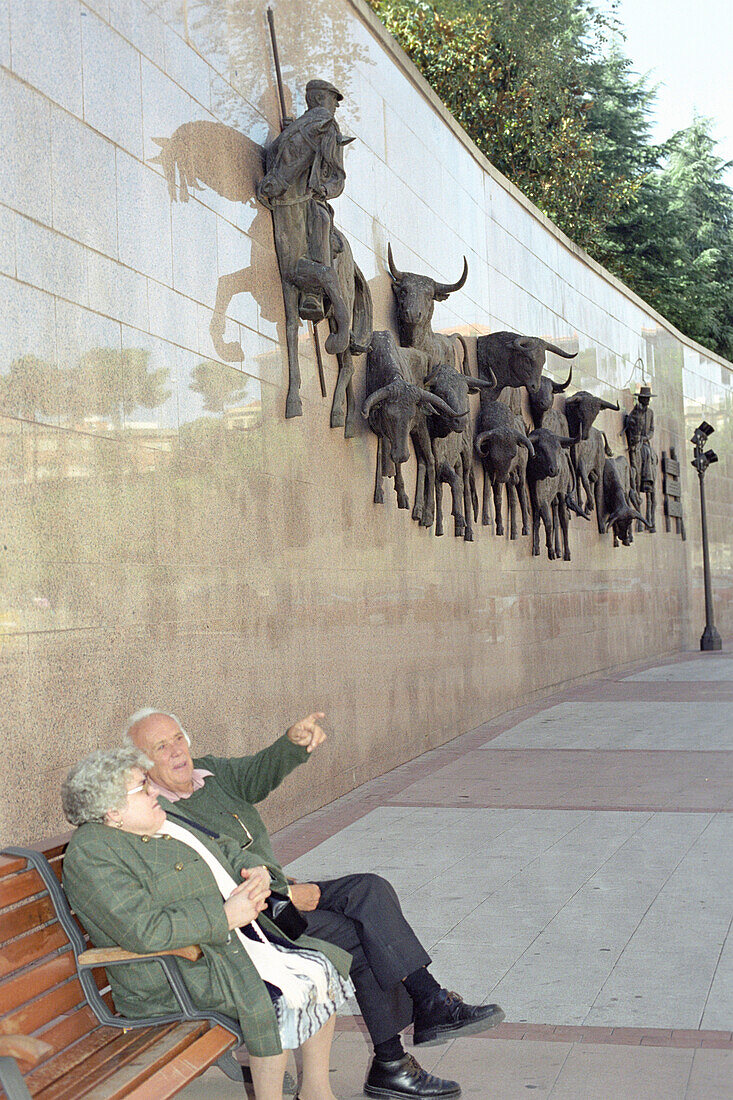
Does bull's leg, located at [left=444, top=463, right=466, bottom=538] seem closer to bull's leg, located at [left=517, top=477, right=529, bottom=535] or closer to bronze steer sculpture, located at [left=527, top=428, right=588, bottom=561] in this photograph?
bull's leg, located at [left=517, top=477, right=529, bottom=535]

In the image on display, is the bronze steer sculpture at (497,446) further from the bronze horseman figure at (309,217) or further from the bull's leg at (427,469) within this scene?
the bronze horseman figure at (309,217)

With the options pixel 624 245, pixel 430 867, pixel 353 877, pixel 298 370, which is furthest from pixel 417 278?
pixel 624 245

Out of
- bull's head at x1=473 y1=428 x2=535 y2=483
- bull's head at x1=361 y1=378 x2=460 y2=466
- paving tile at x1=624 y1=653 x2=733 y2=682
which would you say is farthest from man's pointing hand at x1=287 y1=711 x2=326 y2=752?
paving tile at x1=624 y1=653 x2=733 y2=682

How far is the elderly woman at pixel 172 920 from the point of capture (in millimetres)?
3840

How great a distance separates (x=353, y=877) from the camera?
15.3ft

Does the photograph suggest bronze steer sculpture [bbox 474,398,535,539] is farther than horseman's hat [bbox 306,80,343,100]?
Yes

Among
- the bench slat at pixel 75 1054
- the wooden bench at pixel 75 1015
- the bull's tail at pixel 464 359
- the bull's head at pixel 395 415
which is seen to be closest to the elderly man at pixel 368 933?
the wooden bench at pixel 75 1015

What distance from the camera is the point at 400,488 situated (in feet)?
38.9

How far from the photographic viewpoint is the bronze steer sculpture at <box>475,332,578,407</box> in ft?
51.2

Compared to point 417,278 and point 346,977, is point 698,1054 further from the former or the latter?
point 417,278

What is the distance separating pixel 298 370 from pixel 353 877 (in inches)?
221

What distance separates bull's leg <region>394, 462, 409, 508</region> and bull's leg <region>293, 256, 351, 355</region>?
1.69 meters

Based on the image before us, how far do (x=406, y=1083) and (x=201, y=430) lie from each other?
456 centimetres

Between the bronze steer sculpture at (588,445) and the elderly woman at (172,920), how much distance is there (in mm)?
15067
